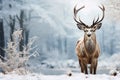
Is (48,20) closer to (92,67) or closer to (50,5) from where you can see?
(50,5)

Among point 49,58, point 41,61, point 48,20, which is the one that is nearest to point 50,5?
point 48,20

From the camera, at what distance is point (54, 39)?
120875mm

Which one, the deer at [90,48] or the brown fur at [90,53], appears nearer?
the deer at [90,48]

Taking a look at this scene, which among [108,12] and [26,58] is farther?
[108,12]

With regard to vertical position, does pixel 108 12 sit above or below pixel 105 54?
above

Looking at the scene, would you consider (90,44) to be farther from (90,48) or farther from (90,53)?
(90,53)

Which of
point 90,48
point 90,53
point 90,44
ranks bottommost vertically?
point 90,53

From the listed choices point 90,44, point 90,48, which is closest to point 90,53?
point 90,48

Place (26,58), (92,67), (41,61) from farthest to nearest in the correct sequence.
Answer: (41,61)
(26,58)
(92,67)

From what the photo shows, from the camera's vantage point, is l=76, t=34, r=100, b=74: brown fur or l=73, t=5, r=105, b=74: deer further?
l=76, t=34, r=100, b=74: brown fur

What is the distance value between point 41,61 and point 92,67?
79.3 metres

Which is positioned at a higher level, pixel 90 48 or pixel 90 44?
pixel 90 44

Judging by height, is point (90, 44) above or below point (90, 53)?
above

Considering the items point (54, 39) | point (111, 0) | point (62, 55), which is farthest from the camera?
point (54, 39)
